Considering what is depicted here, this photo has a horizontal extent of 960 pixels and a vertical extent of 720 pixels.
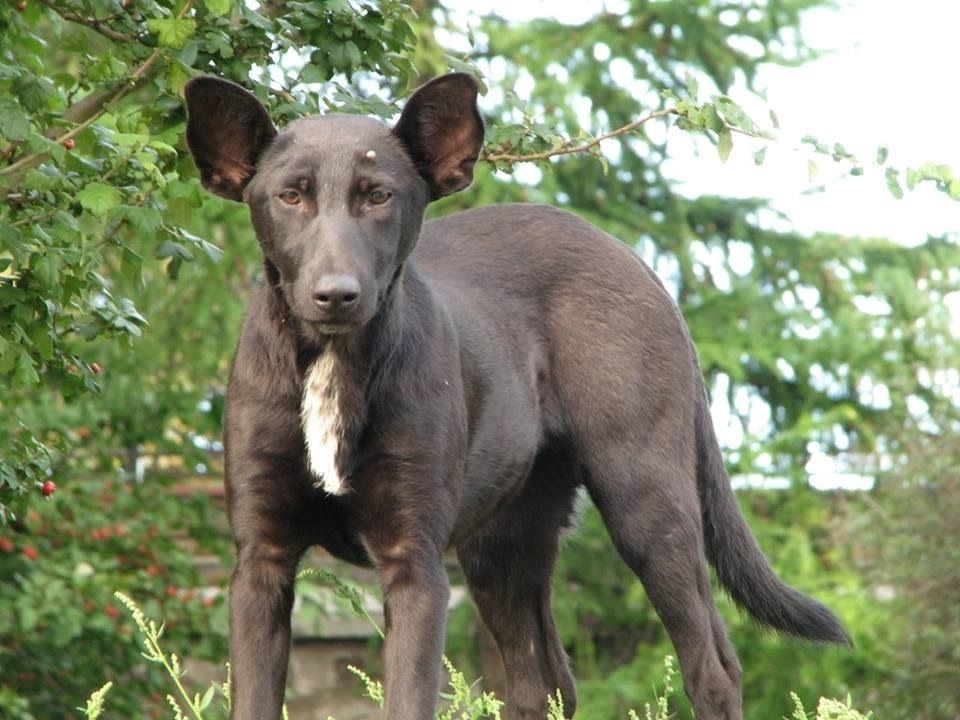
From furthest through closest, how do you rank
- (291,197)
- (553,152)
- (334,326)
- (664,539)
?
1. (553,152)
2. (664,539)
3. (291,197)
4. (334,326)

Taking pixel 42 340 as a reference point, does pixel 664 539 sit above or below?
below

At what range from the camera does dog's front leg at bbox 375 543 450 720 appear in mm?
3715

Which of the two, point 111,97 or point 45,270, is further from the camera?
point 111,97

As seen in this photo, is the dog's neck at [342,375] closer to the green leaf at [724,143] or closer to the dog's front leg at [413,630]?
the dog's front leg at [413,630]

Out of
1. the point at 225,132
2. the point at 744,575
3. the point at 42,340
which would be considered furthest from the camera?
the point at 744,575

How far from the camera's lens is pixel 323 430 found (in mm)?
3801

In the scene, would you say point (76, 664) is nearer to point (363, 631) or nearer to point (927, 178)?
point (363, 631)

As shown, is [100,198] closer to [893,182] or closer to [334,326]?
[334,326]

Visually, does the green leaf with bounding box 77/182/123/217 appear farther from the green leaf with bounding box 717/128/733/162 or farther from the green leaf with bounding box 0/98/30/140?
the green leaf with bounding box 717/128/733/162

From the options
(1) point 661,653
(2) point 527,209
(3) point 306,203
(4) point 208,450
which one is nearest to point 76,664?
(4) point 208,450

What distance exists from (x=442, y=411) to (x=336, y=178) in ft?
2.03

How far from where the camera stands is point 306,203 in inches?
144

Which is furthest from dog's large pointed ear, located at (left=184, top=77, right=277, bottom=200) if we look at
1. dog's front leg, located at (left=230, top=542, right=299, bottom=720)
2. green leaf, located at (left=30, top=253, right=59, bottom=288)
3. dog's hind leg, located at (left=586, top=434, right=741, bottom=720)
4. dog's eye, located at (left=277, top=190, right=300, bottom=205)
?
dog's hind leg, located at (left=586, top=434, right=741, bottom=720)

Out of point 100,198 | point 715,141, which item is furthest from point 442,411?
point 715,141
